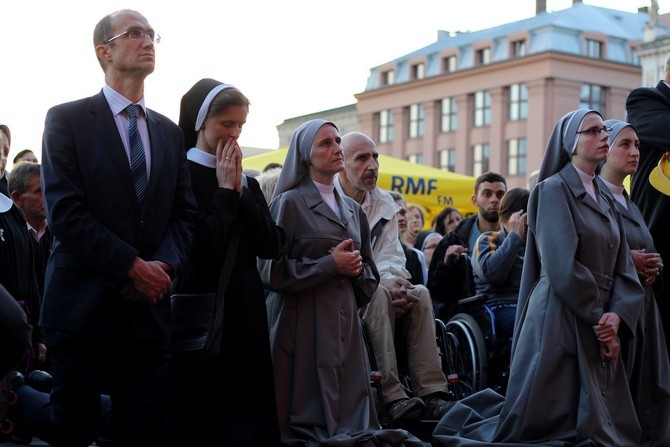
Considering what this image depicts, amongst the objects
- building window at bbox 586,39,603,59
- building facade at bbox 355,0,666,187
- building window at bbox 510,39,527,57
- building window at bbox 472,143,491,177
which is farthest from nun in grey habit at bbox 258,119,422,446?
building window at bbox 472,143,491,177

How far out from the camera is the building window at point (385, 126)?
277 ft

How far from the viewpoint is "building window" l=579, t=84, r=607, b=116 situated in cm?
7319

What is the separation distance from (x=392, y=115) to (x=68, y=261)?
79.1 meters

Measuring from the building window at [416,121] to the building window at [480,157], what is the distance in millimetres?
5658

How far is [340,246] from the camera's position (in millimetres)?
7625

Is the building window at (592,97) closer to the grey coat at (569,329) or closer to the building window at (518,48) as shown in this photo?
the building window at (518,48)

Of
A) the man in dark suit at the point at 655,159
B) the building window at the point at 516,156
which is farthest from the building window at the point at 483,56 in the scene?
the man in dark suit at the point at 655,159

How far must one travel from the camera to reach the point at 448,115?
3157 inches

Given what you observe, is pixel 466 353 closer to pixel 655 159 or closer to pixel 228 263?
pixel 655 159

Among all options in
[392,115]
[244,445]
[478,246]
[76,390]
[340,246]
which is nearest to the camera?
[76,390]

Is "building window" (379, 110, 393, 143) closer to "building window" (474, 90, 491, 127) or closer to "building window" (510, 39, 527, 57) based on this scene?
"building window" (474, 90, 491, 127)

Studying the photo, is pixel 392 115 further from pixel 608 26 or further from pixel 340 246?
pixel 340 246

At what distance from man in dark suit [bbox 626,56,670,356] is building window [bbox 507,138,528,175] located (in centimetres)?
6492

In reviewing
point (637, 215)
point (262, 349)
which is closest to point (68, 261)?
point (262, 349)
